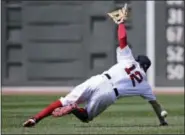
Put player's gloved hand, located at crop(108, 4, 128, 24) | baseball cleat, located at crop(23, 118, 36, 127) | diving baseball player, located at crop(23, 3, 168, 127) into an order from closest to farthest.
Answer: player's gloved hand, located at crop(108, 4, 128, 24)
diving baseball player, located at crop(23, 3, 168, 127)
baseball cleat, located at crop(23, 118, 36, 127)

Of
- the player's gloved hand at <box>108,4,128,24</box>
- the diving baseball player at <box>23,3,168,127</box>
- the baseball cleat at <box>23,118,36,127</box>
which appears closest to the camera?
the player's gloved hand at <box>108,4,128,24</box>

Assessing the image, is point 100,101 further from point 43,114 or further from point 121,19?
point 121,19

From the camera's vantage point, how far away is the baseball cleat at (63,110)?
493cm

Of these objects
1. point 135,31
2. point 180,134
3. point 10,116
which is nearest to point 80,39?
point 135,31

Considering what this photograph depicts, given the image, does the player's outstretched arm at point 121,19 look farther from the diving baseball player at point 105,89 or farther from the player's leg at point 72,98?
the player's leg at point 72,98

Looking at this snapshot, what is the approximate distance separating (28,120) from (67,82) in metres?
16.6

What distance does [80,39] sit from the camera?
2222 centimetres

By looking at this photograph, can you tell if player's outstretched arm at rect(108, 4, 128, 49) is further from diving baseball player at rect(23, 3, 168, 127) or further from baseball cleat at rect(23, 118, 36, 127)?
baseball cleat at rect(23, 118, 36, 127)

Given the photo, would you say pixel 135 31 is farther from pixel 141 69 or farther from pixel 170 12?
pixel 141 69

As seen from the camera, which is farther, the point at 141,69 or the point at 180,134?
the point at 180,134

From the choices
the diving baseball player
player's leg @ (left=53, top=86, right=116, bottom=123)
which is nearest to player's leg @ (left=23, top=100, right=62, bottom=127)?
the diving baseball player

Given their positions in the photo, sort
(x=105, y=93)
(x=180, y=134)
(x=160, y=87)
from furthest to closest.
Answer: (x=160, y=87) < (x=180, y=134) < (x=105, y=93)

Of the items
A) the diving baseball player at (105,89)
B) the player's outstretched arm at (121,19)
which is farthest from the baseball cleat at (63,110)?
the player's outstretched arm at (121,19)

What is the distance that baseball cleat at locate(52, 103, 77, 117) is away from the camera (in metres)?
4.93
